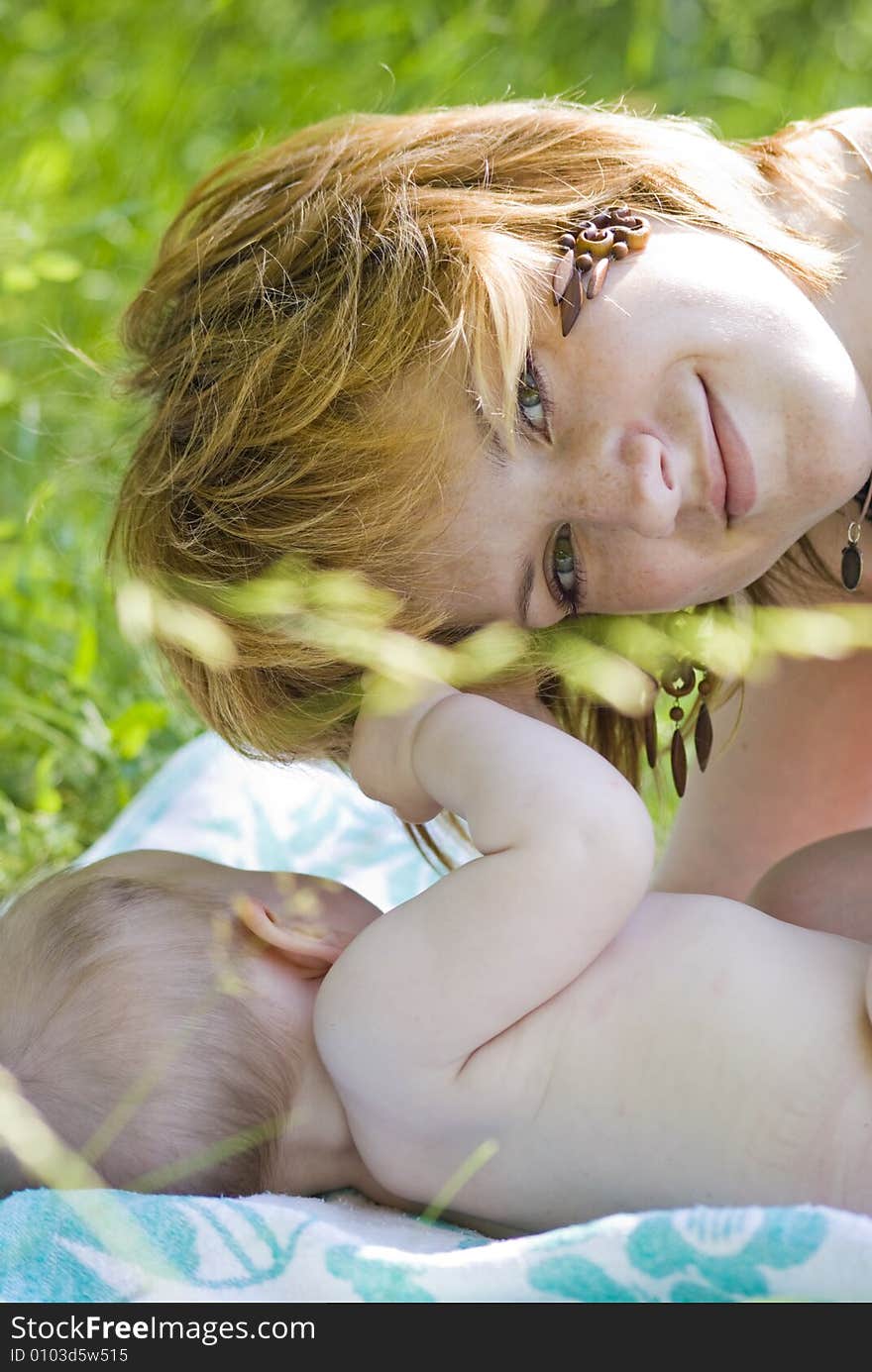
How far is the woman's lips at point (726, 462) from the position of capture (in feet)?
4.74

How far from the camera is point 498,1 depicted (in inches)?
132

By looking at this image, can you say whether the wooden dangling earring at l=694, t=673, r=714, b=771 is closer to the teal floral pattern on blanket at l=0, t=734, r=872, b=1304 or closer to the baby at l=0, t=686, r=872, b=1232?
the baby at l=0, t=686, r=872, b=1232

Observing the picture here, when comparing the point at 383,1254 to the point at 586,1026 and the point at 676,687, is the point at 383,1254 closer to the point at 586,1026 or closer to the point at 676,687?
the point at 586,1026

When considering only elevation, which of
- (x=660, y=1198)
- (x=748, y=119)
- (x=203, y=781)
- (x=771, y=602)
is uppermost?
(x=748, y=119)

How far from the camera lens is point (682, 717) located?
1.78 m

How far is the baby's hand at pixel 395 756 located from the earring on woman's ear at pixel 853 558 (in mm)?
585

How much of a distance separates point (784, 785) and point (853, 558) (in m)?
0.40

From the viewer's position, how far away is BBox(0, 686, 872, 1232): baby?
4.19ft

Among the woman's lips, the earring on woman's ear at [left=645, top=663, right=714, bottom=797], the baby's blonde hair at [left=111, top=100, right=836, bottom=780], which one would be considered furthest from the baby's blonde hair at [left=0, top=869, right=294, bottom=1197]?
the woman's lips

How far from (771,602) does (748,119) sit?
1.84 meters

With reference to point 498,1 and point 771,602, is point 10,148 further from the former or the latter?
point 771,602

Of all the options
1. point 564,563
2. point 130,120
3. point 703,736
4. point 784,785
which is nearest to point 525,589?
point 564,563

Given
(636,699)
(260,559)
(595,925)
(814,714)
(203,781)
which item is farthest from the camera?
(203,781)
